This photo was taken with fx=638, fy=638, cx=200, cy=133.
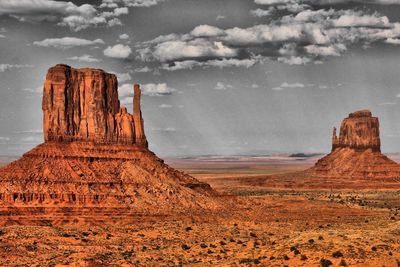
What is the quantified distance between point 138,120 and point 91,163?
1315cm

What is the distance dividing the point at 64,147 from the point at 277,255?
2388 inches

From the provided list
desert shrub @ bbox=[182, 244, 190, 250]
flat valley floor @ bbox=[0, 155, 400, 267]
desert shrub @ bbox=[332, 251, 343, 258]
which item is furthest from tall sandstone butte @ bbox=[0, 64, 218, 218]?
desert shrub @ bbox=[332, 251, 343, 258]

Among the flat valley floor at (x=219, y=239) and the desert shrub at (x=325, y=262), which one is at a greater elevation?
the desert shrub at (x=325, y=262)

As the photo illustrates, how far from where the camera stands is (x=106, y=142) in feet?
345

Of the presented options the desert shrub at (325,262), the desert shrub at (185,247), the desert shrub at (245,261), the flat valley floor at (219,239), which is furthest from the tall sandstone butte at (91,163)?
the desert shrub at (325,262)

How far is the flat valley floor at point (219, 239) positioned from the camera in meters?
46.3

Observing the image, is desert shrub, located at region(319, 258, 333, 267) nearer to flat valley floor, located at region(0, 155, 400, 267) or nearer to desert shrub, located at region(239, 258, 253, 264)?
flat valley floor, located at region(0, 155, 400, 267)

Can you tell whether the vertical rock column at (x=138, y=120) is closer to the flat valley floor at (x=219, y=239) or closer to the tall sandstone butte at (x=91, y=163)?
the tall sandstone butte at (x=91, y=163)

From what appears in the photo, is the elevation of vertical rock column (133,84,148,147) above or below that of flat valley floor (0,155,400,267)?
above

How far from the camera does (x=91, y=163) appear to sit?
10081 centimetres

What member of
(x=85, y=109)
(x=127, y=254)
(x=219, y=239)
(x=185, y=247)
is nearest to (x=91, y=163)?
(x=85, y=109)

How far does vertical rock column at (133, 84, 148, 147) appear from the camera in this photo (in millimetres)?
108875

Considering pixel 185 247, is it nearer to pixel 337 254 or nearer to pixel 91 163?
pixel 337 254

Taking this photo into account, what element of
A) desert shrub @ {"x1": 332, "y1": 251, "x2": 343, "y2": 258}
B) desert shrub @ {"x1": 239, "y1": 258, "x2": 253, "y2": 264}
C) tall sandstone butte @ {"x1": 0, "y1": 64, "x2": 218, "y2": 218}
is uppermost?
tall sandstone butte @ {"x1": 0, "y1": 64, "x2": 218, "y2": 218}
